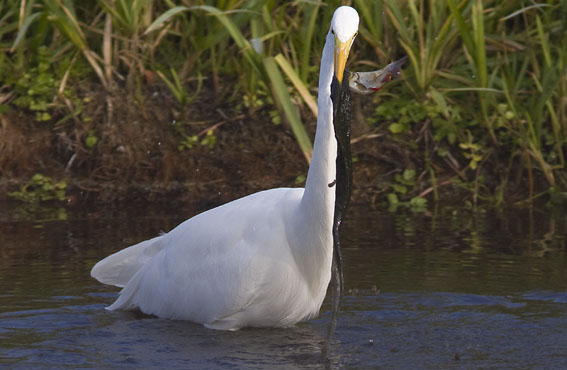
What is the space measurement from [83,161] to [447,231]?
8.48ft

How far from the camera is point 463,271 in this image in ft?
16.7

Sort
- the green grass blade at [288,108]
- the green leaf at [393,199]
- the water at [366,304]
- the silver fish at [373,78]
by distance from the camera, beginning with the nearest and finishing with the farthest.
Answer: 1. the silver fish at [373,78]
2. the water at [366,304]
3. the green grass blade at [288,108]
4. the green leaf at [393,199]

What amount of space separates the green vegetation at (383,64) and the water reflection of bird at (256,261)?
83.0 inches

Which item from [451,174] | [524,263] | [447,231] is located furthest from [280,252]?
[451,174]

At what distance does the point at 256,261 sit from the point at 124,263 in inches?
35.0

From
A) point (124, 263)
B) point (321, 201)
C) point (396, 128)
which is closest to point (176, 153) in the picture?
point (396, 128)

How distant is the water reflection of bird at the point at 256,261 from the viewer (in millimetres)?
4137

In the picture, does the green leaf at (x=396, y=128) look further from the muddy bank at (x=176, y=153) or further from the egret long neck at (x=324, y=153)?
A: the egret long neck at (x=324, y=153)

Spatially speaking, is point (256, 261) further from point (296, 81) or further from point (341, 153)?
point (296, 81)

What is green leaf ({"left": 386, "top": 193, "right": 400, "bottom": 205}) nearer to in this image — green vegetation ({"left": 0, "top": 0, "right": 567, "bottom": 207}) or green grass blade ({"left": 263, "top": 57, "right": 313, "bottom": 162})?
green vegetation ({"left": 0, "top": 0, "right": 567, "bottom": 207})

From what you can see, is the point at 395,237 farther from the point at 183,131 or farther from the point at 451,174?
the point at 183,131

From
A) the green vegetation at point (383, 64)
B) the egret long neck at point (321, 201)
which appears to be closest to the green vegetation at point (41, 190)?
the green vegetation at point (383, 64)

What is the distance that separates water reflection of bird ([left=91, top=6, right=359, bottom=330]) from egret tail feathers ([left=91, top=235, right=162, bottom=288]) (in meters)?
0.20

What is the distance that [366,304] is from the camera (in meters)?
4.61
